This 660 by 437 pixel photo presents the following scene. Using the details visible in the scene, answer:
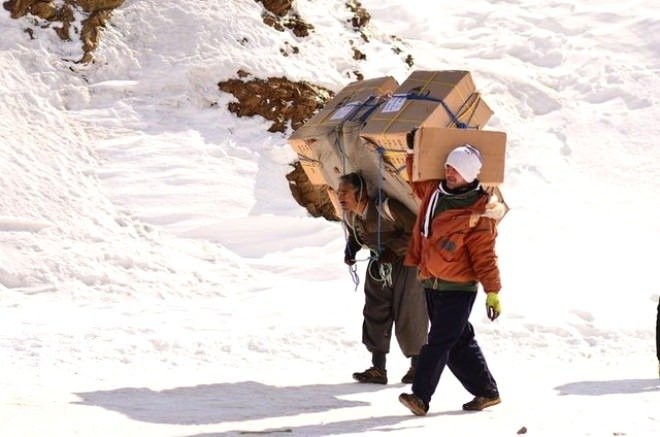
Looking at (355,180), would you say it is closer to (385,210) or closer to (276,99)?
(385,210)

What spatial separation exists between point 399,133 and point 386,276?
94 centimetres

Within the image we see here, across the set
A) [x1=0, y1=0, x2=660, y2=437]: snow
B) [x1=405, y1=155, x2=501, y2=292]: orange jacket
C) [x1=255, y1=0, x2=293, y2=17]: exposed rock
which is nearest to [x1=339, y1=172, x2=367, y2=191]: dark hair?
[x1=405, y1=155, x2=501, y2=292]: orange jacket

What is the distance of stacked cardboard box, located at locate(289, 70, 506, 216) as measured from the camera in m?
5.25

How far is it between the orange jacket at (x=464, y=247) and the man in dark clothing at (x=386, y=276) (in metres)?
0.93

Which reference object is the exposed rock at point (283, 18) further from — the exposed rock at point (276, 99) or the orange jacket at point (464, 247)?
the orange jacket at point (464, 247)

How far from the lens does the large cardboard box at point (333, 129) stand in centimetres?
625

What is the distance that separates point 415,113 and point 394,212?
2.03ft

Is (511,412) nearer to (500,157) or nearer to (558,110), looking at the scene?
(500,157)

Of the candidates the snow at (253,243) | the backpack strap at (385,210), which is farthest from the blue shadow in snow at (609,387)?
the backpack strap at (385,210)

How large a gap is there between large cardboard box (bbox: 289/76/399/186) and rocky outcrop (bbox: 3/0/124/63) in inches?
254

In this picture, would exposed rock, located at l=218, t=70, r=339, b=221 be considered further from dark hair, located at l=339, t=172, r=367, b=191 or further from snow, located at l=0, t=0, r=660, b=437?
dark hair, located at l=339, t=172, r=367, b=191

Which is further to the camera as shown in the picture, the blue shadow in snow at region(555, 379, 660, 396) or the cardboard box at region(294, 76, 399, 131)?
the cardboard box at region(294, 76, 399, 131)

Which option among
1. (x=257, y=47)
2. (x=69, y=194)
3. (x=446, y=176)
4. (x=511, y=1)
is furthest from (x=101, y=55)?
(x=511, y=1)

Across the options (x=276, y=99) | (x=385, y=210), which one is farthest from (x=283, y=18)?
(x=385, y=210)
